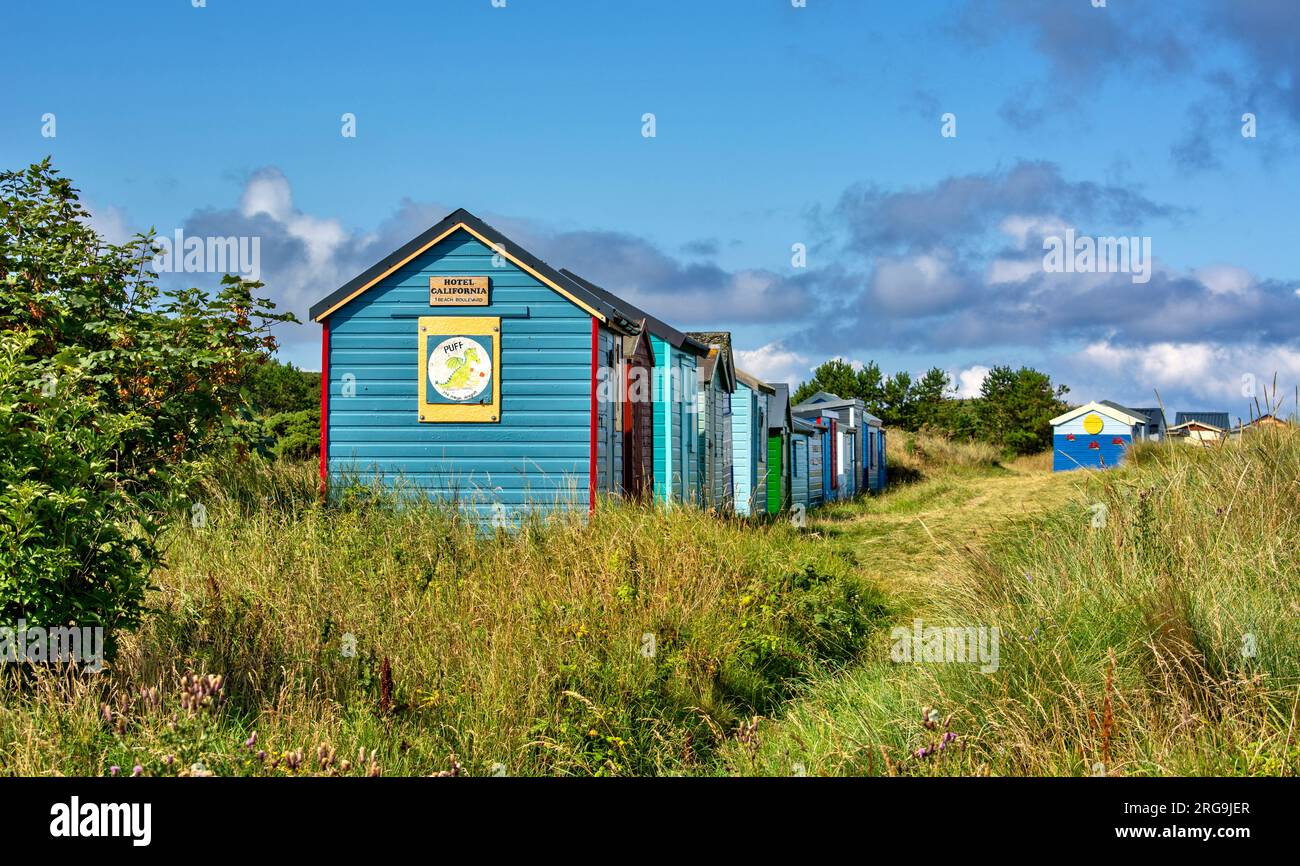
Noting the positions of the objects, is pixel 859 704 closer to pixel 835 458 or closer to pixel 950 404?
pixel 835 458

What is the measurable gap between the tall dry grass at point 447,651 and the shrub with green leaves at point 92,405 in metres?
0.57

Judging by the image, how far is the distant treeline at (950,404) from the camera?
54.5 m

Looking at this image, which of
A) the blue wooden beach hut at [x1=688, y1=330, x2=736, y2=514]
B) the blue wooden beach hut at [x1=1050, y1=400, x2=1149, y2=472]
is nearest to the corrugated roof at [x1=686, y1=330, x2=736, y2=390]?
the blue wooden beach hut at [x1=688, y1=330, x2=736, y2=514]

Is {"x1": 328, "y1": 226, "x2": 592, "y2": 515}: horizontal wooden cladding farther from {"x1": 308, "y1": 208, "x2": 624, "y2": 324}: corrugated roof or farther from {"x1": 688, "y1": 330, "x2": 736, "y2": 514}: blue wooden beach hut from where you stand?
{"x1": 688, "y1": 330, "x2": 736, "y2": 514}: blue wooden beach hut

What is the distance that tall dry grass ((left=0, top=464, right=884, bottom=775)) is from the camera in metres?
5.16

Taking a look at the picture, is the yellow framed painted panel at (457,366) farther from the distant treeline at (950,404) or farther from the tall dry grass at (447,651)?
the distant treeline at (950,404)

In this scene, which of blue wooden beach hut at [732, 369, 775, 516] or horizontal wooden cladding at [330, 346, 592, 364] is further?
blue wooden beach hut at [732, 369, 775, 516]

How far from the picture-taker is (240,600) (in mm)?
7574

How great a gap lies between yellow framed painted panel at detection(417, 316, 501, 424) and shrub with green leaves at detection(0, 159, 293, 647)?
205 cm

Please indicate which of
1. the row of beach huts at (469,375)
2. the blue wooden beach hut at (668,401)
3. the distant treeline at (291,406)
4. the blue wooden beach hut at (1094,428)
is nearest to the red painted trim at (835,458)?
Answer: the blue wooden beach hut at (1094,428)

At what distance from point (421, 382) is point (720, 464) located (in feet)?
32.9
